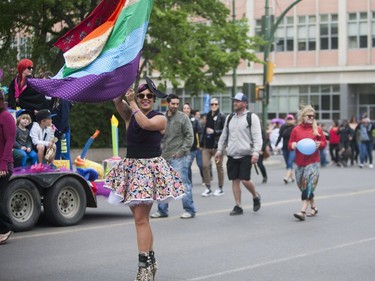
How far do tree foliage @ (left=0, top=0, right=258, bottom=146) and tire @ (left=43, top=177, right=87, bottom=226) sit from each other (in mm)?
12747

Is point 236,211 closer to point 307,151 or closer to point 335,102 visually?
point 307,151

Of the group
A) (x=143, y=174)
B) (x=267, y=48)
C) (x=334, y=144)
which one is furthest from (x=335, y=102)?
(x=143, y=174)

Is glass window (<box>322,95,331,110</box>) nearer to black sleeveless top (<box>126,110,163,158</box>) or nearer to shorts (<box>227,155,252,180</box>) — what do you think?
shorts (<box>227,155,252,180</box>)

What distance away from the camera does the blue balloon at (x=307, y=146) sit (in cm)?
1327

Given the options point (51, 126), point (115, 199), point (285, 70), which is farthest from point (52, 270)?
point (285, 70)

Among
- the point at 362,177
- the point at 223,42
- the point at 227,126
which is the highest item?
the point at 223,42

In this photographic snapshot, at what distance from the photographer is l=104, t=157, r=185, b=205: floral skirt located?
7.69 metres

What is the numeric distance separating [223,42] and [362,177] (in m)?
10.4

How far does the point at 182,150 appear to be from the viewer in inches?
526

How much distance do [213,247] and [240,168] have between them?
347cm

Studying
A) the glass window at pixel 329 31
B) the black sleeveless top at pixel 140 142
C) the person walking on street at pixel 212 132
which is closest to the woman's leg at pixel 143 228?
the black sleeveless top at pixel 140 142

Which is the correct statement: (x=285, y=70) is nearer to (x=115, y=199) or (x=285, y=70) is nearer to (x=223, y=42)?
(x=223, y=42)

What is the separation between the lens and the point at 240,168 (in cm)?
1369

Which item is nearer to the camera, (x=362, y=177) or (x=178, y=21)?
(x=362, y=177)
